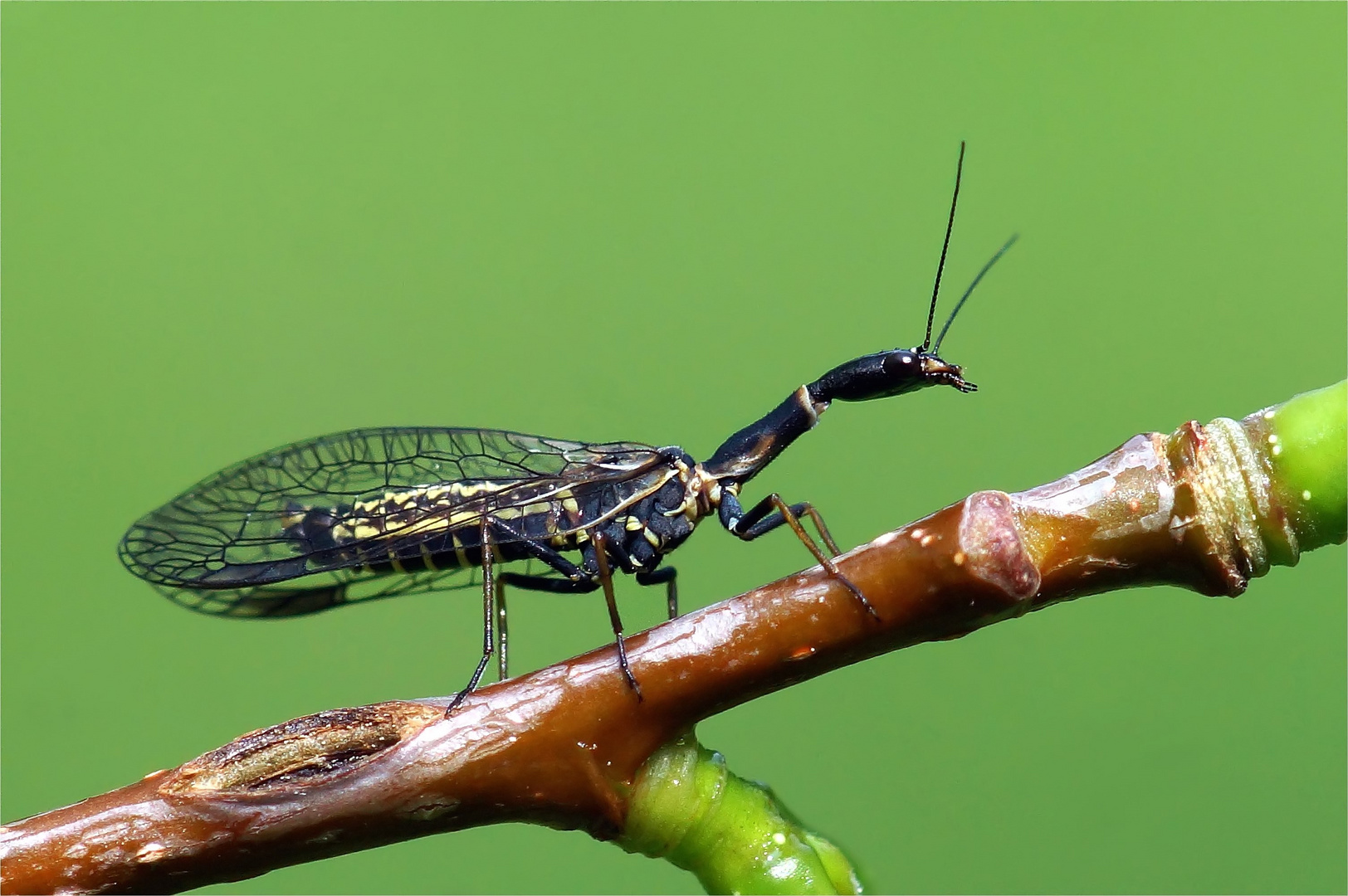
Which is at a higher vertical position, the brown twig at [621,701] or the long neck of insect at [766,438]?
the long neck of insect at [766,438]

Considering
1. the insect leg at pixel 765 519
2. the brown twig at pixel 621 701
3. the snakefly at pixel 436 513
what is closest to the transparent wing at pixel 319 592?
the snakefly at pixel 436 513

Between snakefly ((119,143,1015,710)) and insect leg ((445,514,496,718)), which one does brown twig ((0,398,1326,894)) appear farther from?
snakefly ((119,143,1015,710))

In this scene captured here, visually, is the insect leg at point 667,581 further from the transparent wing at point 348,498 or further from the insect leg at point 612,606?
the transparent wing at point 348,498

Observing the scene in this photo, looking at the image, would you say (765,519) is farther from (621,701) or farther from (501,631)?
(621,701)

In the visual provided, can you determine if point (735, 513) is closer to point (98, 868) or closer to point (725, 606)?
point (725, 606)

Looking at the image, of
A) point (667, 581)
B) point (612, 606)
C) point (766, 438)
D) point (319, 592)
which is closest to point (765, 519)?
point (766, 438)

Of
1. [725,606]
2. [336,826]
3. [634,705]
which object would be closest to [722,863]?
[634,705]

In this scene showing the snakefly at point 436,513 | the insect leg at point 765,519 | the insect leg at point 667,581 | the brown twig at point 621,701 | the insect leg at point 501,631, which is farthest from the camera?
the insect leg at point 667,581
